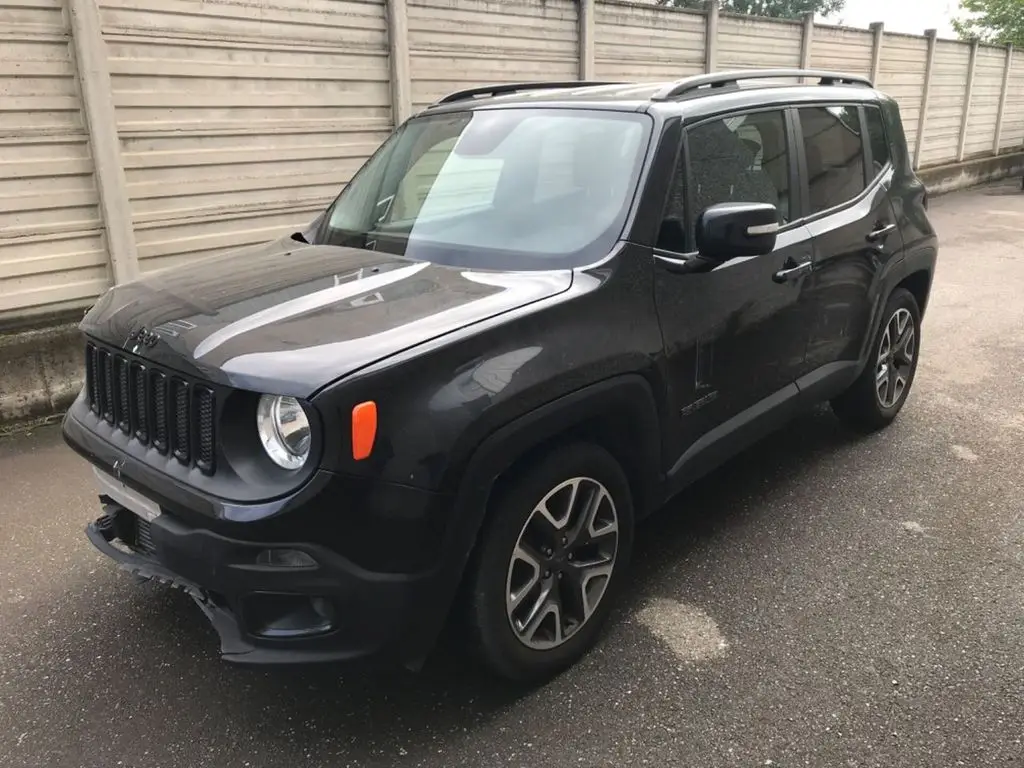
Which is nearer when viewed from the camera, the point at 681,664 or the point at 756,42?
the point at 681,664

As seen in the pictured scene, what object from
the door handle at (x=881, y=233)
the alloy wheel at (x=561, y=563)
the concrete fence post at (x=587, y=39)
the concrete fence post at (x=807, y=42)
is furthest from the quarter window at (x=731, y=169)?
the concrete fence post at (x=807, y=42)

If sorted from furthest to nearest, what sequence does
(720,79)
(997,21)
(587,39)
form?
(997,21), (587,39), (720,79)

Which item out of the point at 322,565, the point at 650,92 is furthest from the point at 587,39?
the point at 322,565

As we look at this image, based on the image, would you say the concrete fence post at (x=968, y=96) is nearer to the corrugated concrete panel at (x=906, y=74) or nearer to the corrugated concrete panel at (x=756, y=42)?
the corrugated concrete panel at (x=906, y=74)

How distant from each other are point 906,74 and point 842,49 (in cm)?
232

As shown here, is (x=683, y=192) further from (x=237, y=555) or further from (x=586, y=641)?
(x=237, y=555)

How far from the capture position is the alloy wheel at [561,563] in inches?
105

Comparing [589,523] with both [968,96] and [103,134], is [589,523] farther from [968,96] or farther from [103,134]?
[968,96]

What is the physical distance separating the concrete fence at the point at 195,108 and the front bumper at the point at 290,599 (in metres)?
3.67

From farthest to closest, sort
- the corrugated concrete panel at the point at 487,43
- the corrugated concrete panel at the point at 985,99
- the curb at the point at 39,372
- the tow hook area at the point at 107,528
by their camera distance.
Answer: the corrugated concrete panel at the point at 985,99, the corrugated concrete panel at the point at 487,43, the curb at the point at 39,372, the tow hook area at the point at 107,528

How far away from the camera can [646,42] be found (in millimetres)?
9797

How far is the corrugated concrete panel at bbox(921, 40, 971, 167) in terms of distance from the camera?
1611 cm

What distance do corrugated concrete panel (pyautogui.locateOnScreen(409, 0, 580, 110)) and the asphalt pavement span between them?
4575 millimetres

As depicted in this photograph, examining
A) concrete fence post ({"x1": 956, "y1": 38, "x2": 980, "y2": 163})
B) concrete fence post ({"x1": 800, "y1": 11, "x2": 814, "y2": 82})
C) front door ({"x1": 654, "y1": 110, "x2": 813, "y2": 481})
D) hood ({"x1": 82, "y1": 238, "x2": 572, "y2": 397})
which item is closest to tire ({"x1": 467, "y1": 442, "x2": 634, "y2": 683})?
front door ({"x1": 654, "y1": 110, "x2": 813, "y2": 481})
